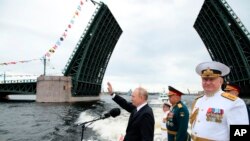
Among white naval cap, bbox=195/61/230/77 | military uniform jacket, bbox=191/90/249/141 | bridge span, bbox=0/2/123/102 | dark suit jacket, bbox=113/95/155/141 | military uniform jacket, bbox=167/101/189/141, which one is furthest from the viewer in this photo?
bridge span, bbox=0/2/123/102

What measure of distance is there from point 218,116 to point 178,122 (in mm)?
2510

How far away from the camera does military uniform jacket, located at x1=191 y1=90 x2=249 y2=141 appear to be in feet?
8.91

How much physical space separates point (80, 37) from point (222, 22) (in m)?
18.5

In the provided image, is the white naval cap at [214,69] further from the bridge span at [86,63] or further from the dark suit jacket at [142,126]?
the bridge span at [86,63]

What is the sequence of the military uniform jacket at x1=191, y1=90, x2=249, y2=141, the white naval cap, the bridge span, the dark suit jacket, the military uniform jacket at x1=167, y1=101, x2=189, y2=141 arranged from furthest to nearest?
the bridge span → the military uniform jacket at x1=167, y1=101, x2=189, y2=141 → the dark suit jacket → the white naval cap → the military uniform jacket at x1=191, y1=90, x2=249, y2=141

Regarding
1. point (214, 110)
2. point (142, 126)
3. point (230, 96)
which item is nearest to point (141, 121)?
point (142, 126)

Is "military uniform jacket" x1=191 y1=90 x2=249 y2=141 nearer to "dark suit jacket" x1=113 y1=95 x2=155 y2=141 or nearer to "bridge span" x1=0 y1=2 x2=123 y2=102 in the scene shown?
"dark suit jacket" x1=113 y1=95 x2=155 y2=141

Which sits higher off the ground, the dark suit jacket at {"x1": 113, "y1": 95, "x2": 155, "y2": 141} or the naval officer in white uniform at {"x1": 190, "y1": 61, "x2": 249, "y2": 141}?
the naval officer in white uniform at {"x1": 190, "y1": 61, "x2": 249, "y2": 141}

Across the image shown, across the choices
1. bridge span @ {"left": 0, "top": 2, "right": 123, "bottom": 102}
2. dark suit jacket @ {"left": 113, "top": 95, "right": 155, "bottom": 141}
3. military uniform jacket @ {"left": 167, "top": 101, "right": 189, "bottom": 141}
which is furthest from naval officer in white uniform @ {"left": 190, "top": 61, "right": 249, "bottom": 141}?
bridge span @ {"left": 0, "top": 2, "right": 123, "bottom": 102}

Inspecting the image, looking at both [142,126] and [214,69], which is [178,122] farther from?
[214,69]

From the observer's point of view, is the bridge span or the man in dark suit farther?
the bridge span

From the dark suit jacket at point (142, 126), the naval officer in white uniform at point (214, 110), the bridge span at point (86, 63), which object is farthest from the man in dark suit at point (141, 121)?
the bridge span at point (86, 63)

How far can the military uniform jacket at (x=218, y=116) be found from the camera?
2.71 metres

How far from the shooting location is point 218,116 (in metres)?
2.88
